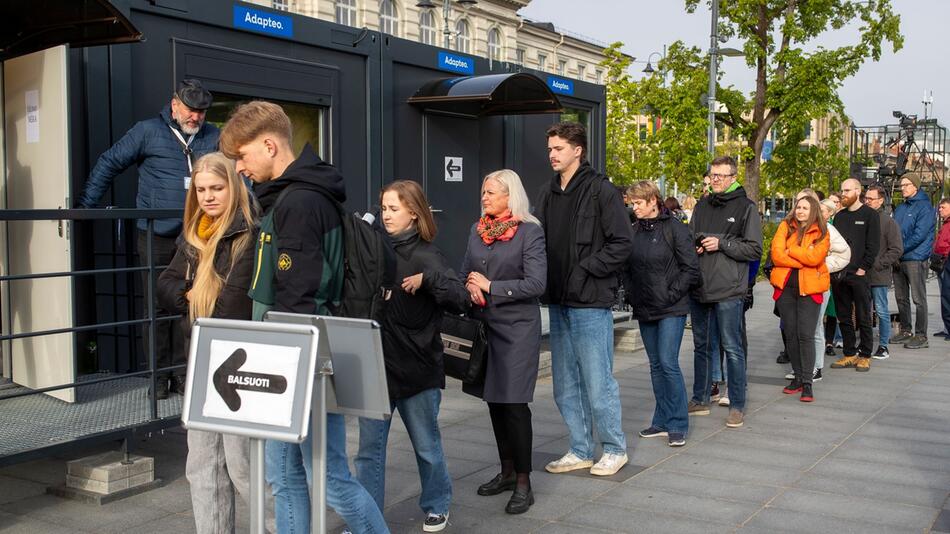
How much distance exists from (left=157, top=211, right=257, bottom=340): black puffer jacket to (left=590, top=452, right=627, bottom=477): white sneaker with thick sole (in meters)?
2.73

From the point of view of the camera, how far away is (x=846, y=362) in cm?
1026

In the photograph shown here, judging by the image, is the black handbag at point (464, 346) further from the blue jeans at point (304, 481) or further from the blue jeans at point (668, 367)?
the blue jeans at point (668, 367)

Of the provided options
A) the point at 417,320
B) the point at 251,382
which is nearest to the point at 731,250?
the point at 417,320

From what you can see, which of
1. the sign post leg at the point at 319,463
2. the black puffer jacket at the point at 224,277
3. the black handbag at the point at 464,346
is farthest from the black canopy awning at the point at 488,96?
the sign post leg at the point at 319,463

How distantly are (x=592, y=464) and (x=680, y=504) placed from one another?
799 mm

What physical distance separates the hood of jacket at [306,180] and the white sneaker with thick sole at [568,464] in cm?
284

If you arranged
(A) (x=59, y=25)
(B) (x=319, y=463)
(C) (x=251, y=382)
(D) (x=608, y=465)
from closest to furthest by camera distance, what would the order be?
(C) (x=251, y=382) < (B) (x=319, y=463) < (D) (x=608, y=465) < (A) (x=59, y=25)

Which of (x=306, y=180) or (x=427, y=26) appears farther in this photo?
(x=427, y=26)

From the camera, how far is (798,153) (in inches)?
1094

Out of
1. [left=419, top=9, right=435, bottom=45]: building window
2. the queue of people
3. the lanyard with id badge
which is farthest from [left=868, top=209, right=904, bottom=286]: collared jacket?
[left=419, top=9, right=435, bottom=45]: building window

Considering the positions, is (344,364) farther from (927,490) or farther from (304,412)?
(927,490)

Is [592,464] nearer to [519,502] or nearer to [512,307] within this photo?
[519,502]

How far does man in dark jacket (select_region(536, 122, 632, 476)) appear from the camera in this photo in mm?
5660

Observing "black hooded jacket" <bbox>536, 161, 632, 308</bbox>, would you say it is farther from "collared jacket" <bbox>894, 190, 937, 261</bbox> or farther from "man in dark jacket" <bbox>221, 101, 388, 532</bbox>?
"collared jacket" <bbox>894, 190, 937, 261</bbox>
